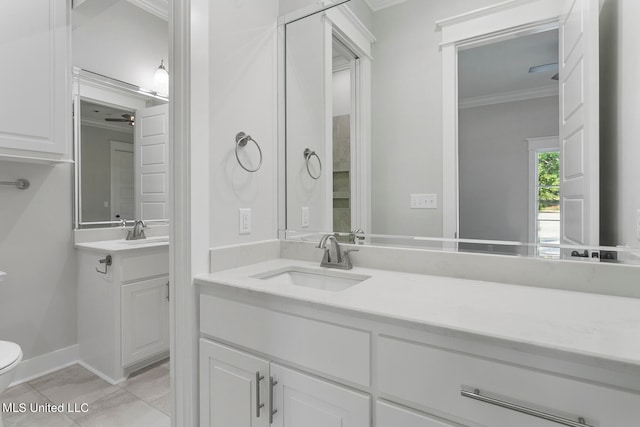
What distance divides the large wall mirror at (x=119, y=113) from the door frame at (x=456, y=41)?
2.19 metres

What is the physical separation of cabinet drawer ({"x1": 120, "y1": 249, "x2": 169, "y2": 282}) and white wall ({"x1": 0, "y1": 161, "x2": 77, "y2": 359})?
60cm

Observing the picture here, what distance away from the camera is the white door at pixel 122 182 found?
2.55 metres

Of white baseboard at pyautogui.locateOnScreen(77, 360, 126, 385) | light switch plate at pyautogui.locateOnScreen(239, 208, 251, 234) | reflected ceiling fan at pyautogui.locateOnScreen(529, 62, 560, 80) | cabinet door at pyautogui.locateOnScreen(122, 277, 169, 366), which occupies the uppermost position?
reflected ceiling fan at pyautogui.locateOnScreen(529, 62, 560, 80)

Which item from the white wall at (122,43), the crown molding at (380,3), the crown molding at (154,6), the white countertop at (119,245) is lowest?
the white countertop at (119,245)

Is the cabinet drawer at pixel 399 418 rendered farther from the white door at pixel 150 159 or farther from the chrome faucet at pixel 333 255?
the white door at pixel 150 159

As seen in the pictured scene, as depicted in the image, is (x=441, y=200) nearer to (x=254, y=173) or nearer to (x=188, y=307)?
(x=254, y=173)

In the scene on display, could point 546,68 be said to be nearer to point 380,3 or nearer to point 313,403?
point 380,3

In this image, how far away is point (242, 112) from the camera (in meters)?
1.54

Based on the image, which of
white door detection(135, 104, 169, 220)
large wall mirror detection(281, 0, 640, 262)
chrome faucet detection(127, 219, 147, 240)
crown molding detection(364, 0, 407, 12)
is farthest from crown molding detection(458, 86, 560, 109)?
chrome faucet detection(127, 219, 147, 240)

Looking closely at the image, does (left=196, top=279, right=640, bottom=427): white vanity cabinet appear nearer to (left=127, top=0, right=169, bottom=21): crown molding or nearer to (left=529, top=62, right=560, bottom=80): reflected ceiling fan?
(left=529, top=62, right=560, bottom=80): reflected ceiling fan

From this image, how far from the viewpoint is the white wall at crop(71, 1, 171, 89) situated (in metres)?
2.39

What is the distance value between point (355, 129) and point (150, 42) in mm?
2216

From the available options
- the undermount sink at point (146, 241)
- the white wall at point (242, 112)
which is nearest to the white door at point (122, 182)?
the undermount sink at point (146, 241)

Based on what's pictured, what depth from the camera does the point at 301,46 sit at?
1761mm
